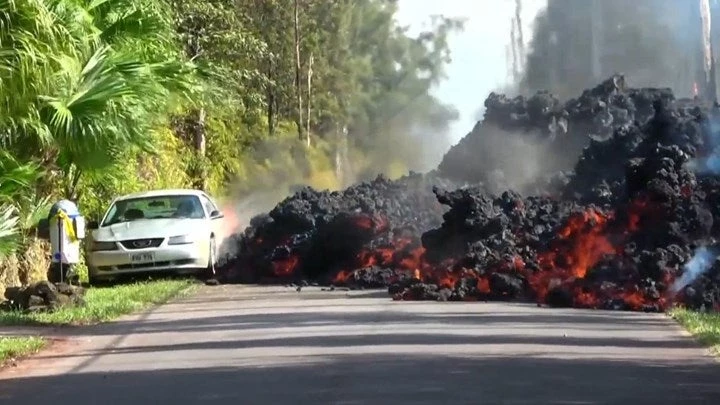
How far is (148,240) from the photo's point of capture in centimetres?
2644

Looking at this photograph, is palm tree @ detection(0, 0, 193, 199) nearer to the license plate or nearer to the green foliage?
the green foliage

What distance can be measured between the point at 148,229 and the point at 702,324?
1223 cm

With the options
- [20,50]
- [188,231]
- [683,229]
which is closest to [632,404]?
[20,50]

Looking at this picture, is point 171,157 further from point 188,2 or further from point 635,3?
point 635,3

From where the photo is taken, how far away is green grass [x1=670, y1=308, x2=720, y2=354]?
14781 millimetres

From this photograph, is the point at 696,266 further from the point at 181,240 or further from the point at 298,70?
the point at 298,70

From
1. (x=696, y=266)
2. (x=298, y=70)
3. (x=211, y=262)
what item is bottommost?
(x=696, y=266)

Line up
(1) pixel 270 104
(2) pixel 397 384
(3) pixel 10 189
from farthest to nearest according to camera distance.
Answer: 1. (1) pixel 270 104
2. (3) pixel 10 189
3. (2) pixel 397 384

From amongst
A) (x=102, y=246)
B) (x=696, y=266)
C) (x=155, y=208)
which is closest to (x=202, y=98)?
(x=155, y=208)

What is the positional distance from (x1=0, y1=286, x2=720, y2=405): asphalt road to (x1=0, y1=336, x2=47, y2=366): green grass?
199 millimetres

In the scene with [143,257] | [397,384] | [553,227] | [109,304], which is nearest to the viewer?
[397,384]

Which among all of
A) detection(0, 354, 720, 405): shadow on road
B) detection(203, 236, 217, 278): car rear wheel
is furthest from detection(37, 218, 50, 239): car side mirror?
detection(0, 354, 720, 405): shadow on road

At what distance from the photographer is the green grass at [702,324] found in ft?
48.5

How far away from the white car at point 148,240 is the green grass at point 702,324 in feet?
32.5
